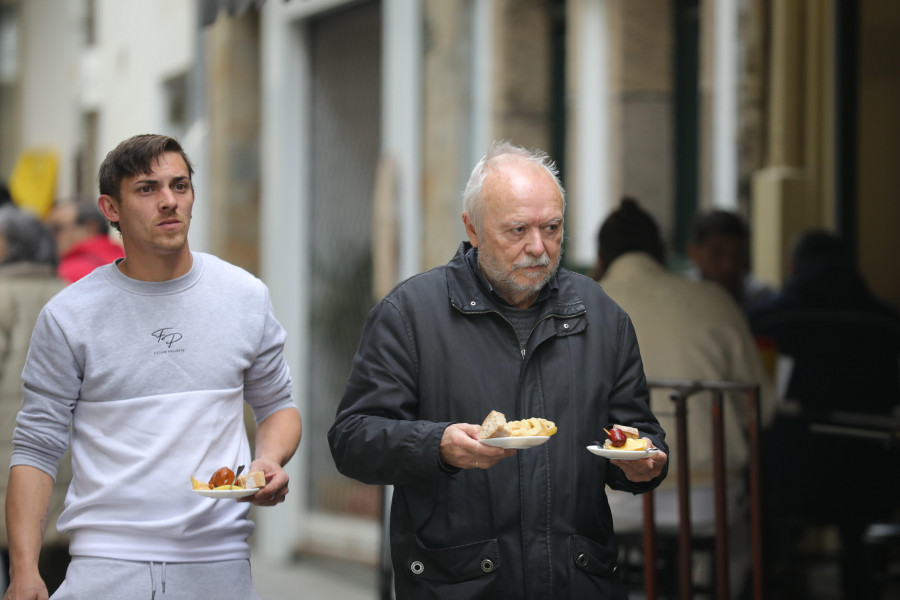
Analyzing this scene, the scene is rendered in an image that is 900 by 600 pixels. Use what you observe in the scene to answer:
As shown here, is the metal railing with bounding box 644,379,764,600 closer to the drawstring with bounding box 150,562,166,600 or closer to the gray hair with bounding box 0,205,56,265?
the drawstring with bounding box 150,562,166,600

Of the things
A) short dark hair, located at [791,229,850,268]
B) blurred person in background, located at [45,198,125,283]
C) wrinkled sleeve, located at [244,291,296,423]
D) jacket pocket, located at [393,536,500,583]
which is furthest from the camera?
short dark hair, located at [791,229,850,268]

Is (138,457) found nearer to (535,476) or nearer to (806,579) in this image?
(535,476)

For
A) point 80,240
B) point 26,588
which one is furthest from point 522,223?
point 80,240

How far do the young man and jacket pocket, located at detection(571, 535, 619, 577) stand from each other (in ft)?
2.25

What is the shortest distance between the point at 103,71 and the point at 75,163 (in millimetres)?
1753

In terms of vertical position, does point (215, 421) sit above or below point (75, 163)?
below

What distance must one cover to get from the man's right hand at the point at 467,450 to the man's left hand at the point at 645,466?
0.99 feet

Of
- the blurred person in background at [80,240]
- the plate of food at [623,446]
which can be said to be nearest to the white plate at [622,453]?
the plate of food at [623,446]

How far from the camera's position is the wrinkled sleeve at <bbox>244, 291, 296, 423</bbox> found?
131 inches

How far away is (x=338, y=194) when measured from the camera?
944 centimetres

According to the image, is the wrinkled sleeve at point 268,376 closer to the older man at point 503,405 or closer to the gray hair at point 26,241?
the older man at point 503,405

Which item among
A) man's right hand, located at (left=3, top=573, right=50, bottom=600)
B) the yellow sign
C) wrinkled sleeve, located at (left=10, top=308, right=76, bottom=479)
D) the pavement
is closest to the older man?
wrinkled sleeve, located at (left=10, top=308, right=76, bottom=479)

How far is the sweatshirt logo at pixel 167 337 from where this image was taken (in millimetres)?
3154

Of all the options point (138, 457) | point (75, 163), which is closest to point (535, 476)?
point (138, 457)
